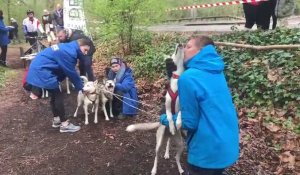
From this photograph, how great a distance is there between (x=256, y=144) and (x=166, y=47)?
5293 millimetres

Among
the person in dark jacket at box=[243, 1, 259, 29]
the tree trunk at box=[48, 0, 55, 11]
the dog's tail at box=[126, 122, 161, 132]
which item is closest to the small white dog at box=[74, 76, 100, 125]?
the dog's tail at box=[126, 122, 161, 132]

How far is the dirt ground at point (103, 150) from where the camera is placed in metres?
4.94

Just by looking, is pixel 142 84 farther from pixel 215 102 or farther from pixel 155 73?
pixel 215 102

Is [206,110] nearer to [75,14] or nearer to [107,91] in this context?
[107,91]

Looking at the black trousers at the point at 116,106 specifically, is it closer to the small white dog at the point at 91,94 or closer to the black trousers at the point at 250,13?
the small white dog at the point at 91,94

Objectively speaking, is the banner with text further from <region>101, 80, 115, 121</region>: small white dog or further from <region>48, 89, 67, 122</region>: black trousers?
<region>48, 89, 67, 122</region>: black trousers

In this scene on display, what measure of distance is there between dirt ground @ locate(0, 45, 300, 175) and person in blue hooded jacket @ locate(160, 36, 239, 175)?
1.92 meters

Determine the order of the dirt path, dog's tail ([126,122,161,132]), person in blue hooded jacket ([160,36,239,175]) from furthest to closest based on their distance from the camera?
the dirt path
dog's tail ([126,122,161,132])
person in blue hooded jacket ([160,36,239,175])

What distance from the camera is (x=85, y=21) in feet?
38.4

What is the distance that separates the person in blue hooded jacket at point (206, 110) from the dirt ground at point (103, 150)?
6.30ft

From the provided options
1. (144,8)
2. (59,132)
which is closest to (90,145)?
(59,132)

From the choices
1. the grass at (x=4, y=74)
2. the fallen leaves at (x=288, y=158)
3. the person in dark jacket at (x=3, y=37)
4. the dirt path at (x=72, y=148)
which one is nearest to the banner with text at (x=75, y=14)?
the grass at (x=4, y=74)

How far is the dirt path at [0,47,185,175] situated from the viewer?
5.12 m

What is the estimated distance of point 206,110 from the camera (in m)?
2.90
